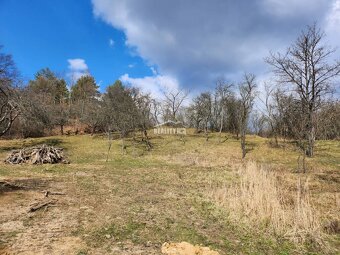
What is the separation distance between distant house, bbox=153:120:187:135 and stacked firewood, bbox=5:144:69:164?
107ft

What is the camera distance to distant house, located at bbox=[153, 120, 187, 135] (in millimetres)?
53594

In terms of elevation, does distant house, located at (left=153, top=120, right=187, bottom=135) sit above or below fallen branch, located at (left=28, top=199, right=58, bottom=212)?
above

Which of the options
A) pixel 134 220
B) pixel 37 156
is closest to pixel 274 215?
pixel 134 220

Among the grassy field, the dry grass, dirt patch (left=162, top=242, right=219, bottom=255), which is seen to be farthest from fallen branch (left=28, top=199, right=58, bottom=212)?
the dry grass

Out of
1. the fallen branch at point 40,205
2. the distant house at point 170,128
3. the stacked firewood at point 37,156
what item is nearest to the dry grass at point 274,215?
the fallen branch at point 40,205

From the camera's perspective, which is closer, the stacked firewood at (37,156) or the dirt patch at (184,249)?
the dirt patch at (184,249)

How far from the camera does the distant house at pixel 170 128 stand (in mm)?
53594

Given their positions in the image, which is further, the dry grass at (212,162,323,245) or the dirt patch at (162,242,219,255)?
the dry grass at (212,162,323,245)

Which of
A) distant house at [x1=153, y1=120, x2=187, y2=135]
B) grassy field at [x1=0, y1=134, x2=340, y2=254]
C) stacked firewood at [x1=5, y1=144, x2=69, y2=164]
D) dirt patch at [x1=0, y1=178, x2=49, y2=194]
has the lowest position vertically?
grassy field at [x1=0, y1=134, x2=340, y2=254]

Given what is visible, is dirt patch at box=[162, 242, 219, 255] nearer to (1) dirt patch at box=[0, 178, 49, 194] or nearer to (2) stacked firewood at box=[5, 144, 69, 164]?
(1) dirt patch at box=[0, 178, 49, 194]

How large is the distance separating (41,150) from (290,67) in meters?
22.7

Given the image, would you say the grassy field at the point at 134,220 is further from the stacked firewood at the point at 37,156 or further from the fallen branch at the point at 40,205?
the stacked firewood at the point at 37,156

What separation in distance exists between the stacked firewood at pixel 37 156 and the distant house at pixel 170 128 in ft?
107

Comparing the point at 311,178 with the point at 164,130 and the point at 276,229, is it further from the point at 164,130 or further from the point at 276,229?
the point at 164,130
